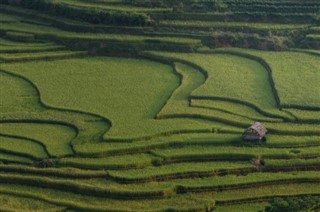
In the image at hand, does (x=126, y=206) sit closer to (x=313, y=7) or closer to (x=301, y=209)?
(x=301, y=209)

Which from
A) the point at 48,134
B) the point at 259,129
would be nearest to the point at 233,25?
the point at 259,129

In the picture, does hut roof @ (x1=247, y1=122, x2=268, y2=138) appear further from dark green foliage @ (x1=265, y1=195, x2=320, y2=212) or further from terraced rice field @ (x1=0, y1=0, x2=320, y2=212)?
dark green foliage @ (x1=265, y1=195, x2=320, y2=212)

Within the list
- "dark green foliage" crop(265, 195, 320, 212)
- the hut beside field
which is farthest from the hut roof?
"dark green foliage" crop(265, 195, 320, 212)

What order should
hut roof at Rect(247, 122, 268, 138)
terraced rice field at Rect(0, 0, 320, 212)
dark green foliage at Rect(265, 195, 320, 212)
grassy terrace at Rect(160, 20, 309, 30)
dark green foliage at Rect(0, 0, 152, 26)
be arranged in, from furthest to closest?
dark green foliage at Rect(0, 0, 152, 26), grassy terrace at Rect(160, 20, 309, 30), hut roof at Rect(247, 122, 268, 138), terraced rice field at Rect(0, 0, 320, 212), dark green foliage at Rect(265, 195, 320, 212)

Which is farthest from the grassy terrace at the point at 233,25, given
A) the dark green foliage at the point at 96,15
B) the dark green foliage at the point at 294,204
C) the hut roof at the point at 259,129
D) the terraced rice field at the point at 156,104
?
the dark green foliage at the point at 294,204

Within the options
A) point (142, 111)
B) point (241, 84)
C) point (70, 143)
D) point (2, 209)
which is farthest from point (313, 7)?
point (2, 209)
